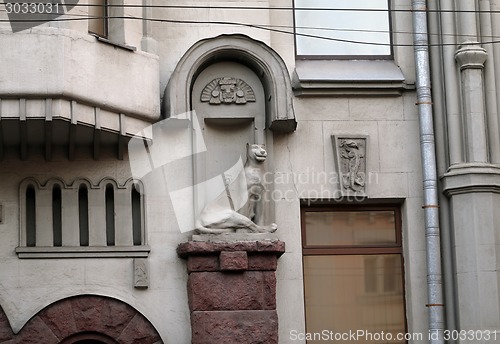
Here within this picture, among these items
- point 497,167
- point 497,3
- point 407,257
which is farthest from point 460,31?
point 407,257

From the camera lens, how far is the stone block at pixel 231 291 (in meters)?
15.5

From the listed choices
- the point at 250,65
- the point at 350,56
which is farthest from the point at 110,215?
the point at 350,56

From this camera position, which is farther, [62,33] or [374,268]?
[374,268]

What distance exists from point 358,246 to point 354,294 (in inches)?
24.5

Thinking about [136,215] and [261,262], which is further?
[136,215]

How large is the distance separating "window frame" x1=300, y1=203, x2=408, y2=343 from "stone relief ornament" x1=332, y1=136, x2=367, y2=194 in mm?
352

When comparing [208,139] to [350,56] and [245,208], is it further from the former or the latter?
[350,56]

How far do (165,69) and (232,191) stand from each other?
5.90 ft

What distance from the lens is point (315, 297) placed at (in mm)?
16500

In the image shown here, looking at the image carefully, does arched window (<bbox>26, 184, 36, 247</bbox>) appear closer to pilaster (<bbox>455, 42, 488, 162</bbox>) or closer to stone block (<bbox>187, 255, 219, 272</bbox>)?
Result: stone block (<bbox>187, 255, 219, 272</bbox>)

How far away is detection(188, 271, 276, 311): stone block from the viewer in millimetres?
15539

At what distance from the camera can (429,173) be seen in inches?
645

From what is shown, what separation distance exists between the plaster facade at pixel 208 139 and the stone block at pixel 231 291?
336mm

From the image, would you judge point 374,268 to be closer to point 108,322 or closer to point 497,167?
point 497,167
